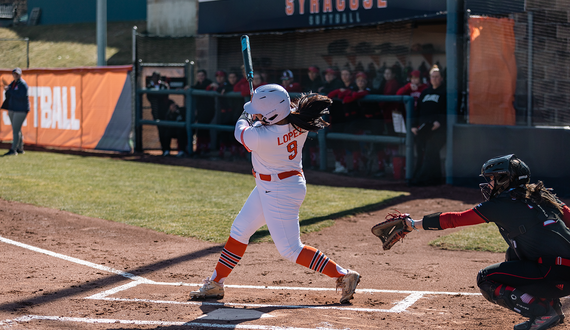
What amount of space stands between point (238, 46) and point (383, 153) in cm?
744

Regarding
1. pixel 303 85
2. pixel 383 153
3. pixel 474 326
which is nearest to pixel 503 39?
pixel 383 153

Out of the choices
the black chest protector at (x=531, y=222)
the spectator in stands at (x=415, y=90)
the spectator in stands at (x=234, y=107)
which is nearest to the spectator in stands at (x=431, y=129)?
the spectator in stands at (x=415, y=90)

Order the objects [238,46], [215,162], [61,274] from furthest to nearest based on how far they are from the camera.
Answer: [238,46] → [215,162] → [61,274]

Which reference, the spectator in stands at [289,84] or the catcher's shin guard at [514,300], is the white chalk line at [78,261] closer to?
the catcher's shin guard at [514,300]

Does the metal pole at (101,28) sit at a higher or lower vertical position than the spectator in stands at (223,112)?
higher

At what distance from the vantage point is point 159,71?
15.6m

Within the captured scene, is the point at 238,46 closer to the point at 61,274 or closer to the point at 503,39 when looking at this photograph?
the point at 503,39

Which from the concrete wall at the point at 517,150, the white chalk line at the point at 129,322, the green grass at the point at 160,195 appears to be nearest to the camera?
the white chalk line at the point at 129,322

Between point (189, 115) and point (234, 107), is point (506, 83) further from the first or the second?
point (189, 115)

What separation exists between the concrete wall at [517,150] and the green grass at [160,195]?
148 cm

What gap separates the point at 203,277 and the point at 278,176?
1.59 metres

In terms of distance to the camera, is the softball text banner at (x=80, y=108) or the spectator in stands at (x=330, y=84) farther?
the softball text banner at (x=80, y=108)

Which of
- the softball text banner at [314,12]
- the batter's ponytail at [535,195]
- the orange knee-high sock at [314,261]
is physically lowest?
the orange knee-high sock at [314,261]

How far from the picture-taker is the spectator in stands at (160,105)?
49.5 feet
